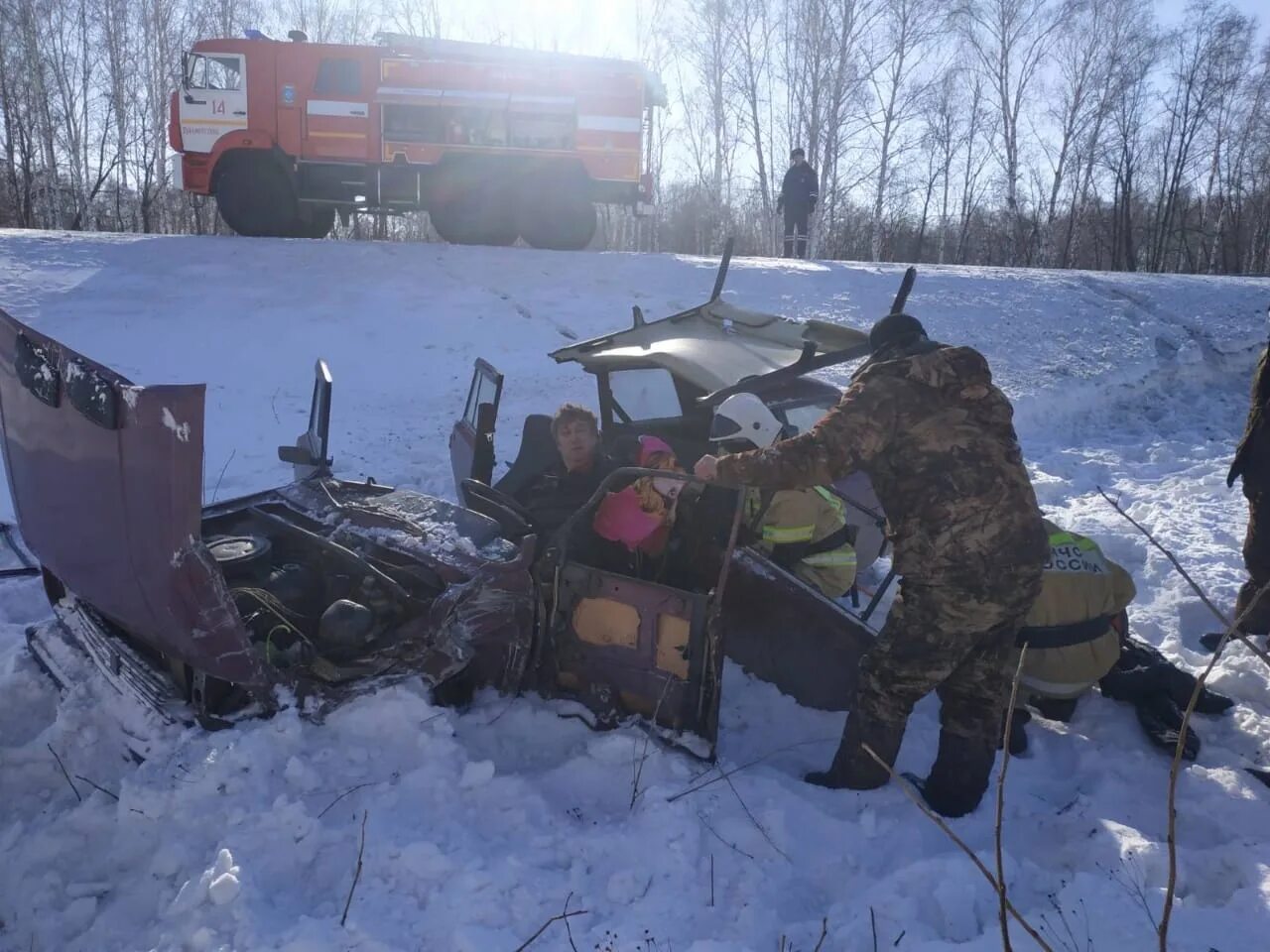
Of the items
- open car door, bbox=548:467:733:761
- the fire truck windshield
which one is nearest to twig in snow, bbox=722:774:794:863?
open car door, bbox=548:467:733:761

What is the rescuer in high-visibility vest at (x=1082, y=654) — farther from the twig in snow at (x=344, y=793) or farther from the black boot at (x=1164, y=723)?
the twig in snow at (x=344, y=793)

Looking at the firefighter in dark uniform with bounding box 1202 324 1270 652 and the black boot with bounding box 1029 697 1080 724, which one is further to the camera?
the firefighter in dark uniform with bounding box 1202 324 1270 652

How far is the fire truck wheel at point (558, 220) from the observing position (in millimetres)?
13008

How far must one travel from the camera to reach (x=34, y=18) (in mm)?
24516

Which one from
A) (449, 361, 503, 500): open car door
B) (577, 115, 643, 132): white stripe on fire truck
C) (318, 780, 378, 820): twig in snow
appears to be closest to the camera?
(318, 780, 378, 820): twig in snow

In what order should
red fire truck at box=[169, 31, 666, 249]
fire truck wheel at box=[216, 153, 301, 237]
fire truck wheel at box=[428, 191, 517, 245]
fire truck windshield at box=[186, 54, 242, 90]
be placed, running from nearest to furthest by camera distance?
fire truck windshield at box=[186, 54, 242, 90], red fire truck at box=[169, 31, 666, 249], fire truck wheel at box=[216, 153, 301, 237], fire truck wheel at box=[428, 191, 517, 245]

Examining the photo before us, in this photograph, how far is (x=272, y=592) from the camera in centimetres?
332

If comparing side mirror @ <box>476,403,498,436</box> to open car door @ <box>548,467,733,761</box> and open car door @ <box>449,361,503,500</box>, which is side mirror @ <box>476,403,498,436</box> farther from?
open car door @ <box>548,467,733,761</box>

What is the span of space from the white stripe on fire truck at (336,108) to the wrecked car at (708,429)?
8.31 m

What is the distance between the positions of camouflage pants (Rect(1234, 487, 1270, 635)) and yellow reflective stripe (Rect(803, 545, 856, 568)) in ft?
6.42

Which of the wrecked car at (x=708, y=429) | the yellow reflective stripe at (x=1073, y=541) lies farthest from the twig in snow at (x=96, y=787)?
the yellow reflective stripe at (x=1073, y=541)

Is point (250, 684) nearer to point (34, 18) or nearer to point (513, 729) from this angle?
point (513, 729)

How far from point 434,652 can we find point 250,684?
57 cm

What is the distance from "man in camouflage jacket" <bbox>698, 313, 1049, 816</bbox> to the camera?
2.89 m
